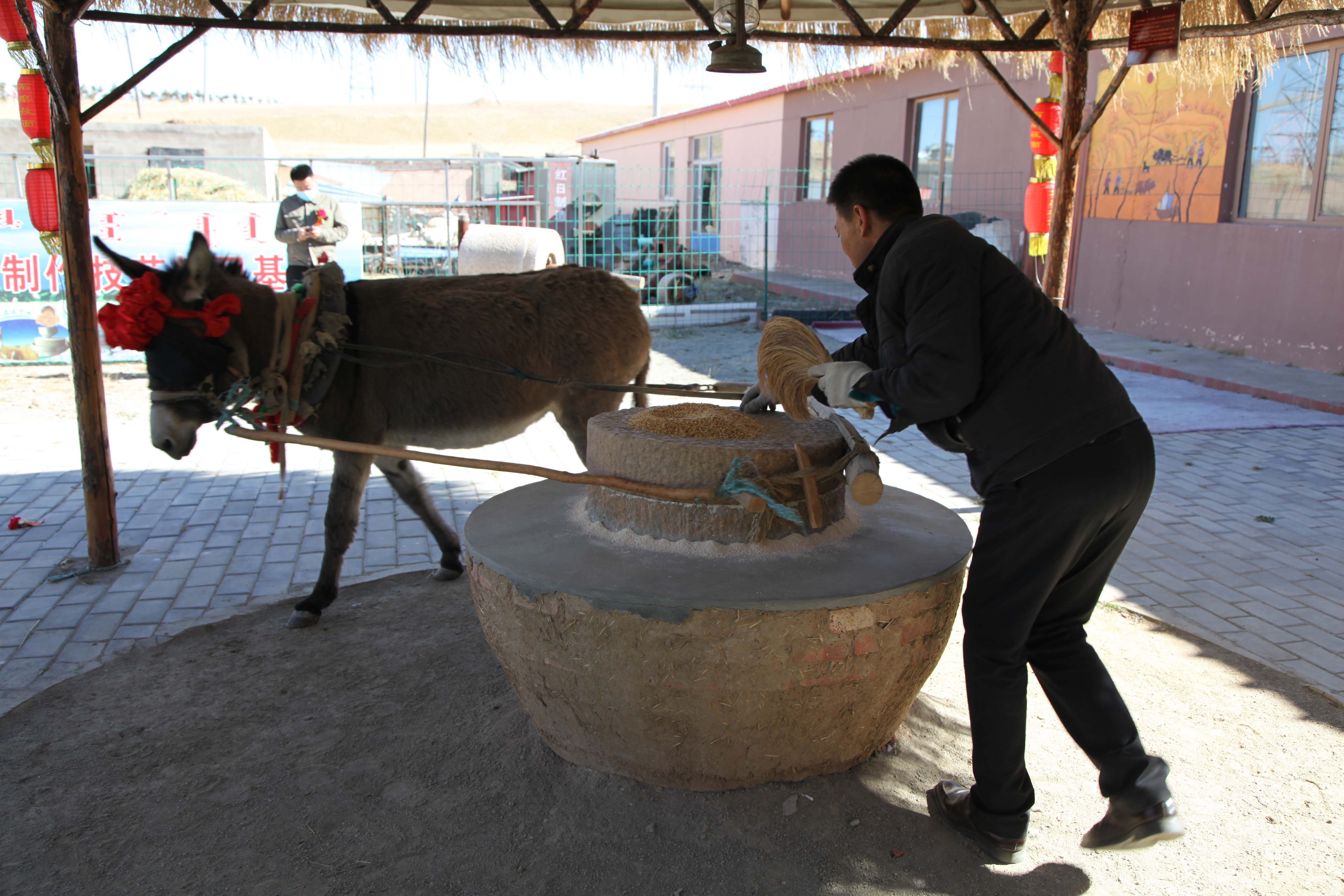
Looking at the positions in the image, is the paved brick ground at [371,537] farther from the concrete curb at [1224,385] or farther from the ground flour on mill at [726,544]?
the ground flour on mill at [726,544]

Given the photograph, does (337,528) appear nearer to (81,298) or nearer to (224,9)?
(81,298)

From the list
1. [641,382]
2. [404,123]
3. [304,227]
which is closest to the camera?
[641,382]

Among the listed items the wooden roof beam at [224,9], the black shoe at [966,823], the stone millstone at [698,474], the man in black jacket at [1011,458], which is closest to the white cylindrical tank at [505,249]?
the wooden roof beam at [224,9]

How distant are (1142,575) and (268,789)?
12.8 feet

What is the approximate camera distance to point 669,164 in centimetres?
2430

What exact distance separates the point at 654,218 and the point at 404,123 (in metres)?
51.5

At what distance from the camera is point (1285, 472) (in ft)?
19.5

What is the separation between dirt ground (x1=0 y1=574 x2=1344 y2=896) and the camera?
2.34m

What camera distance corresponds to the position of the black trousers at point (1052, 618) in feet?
6.99

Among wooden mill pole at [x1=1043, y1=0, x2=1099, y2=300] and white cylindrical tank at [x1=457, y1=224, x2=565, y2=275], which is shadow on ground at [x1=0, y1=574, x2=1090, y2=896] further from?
white cylindrical tank at [x1=457, y1=224, x2=565, y2=275]

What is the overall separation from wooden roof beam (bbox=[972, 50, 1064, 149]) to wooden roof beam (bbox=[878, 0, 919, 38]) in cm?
54

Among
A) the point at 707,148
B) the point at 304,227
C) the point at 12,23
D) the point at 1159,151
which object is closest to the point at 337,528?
the point at 12,23

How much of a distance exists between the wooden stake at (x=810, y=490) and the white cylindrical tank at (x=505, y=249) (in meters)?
8.18

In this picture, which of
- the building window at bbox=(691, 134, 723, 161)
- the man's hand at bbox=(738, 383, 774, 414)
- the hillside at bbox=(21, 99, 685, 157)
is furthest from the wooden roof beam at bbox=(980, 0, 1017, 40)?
the hillside at bbox=(21, 99, 685, 157)
